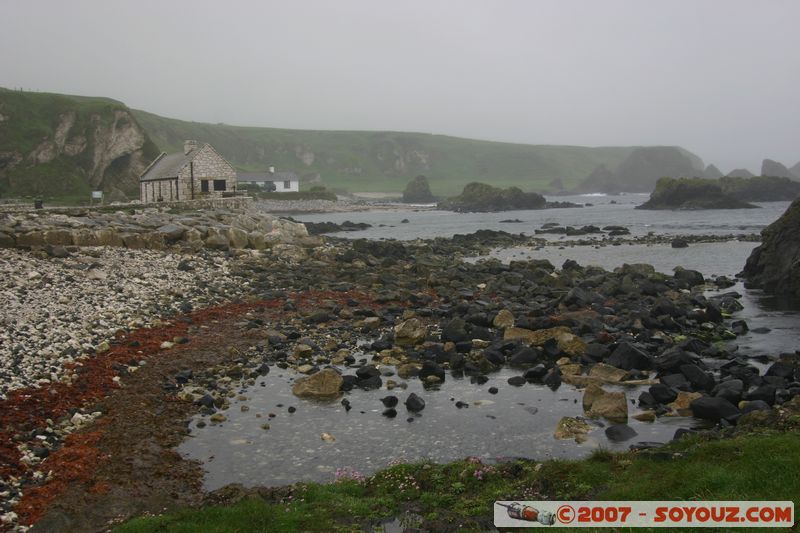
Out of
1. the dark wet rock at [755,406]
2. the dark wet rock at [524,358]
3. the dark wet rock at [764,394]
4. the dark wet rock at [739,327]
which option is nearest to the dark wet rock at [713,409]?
the dark wet rock at [755,406]

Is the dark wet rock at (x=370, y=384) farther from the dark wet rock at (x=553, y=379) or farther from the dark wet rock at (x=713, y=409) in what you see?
the dark wet rock at (x=713, y=409)

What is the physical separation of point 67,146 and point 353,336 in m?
106

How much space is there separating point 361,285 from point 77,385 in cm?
2058

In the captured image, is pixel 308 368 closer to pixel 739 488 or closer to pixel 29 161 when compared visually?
pixel 739 488

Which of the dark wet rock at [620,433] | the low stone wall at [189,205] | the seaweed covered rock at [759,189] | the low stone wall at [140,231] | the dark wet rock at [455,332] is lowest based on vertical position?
the dark wet rock at [620,433]

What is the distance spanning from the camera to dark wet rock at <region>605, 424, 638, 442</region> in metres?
14.8

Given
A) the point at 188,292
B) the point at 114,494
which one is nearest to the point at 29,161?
the point at 188,292

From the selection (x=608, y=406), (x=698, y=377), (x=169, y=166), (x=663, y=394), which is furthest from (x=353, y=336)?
(x=169, y=166)

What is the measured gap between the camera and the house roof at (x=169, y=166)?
7031cm

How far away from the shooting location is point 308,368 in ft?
68.2

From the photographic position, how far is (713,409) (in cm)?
1550

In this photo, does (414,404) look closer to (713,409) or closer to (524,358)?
(524,358)

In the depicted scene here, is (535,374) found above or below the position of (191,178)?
below

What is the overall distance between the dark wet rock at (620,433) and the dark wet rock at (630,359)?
578cm
